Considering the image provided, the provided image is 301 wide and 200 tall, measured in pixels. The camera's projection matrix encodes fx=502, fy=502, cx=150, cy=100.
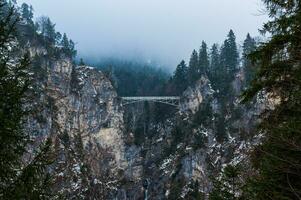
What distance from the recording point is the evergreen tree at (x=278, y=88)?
9.26 metres

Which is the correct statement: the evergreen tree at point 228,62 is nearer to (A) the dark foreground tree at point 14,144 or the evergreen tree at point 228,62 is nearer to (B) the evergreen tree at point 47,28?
(B) the evergreen tree at point 47,28

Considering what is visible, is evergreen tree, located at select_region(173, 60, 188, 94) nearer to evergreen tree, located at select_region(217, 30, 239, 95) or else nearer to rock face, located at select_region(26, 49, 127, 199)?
evergreen tree, located at select_region(217, 30, 239, 95)

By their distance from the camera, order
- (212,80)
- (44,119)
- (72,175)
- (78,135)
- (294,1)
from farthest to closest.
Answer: (212,80)
(78,135)
(44,119)
(72,175)
(294,1)

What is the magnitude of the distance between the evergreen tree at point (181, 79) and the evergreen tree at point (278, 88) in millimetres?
109400

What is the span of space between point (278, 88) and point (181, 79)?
114339 mm

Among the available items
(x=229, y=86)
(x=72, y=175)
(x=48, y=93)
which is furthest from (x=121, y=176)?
(x=229, y=86)

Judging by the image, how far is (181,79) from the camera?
125562mm

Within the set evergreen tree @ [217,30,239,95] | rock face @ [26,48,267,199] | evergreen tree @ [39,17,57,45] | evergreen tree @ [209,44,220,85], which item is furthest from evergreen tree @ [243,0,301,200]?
evergreen tree @ [39,17,57,45]

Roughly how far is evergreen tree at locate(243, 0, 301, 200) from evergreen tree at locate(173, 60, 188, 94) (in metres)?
109

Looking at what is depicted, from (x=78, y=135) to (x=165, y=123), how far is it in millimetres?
20907

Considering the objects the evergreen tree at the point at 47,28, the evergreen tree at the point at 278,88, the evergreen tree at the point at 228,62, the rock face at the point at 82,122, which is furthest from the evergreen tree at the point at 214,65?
the evergreen tree at the point at 278,88

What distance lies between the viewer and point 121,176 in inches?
4306

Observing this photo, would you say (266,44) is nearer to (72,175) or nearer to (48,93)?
(72,175)

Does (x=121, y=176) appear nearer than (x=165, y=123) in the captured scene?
Yes
